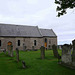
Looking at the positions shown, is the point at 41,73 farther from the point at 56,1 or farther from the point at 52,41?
the point at 52,41

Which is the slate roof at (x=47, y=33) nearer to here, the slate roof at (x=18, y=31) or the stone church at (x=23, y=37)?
the stone church at (x=23, y=37)

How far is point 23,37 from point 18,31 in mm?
3060

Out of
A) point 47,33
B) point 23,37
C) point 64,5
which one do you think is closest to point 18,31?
point 23,37

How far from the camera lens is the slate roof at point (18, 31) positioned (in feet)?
104

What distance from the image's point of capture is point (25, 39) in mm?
33562

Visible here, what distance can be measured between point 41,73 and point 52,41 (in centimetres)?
3209

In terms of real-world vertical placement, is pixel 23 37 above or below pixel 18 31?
below

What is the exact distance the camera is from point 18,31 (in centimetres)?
3409

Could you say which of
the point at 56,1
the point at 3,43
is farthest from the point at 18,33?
the point at 56,1

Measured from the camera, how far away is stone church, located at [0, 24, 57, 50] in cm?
3078

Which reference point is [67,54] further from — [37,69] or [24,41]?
[24,41]

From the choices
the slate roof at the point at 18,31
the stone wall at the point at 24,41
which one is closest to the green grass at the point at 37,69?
the stone wall at the point at 24,41

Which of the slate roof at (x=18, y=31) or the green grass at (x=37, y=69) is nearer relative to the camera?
the green grass at (x=37, y=69)

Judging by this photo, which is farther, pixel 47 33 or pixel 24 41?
pixel 47 33
